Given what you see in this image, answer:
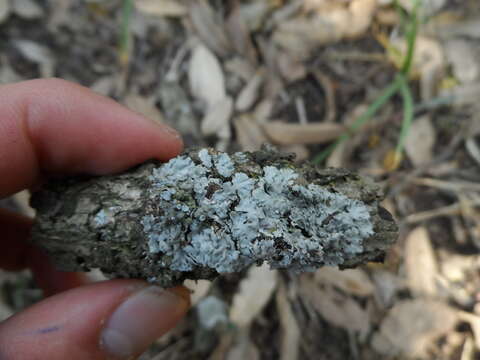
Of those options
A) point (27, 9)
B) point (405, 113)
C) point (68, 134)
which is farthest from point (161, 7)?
point (405, 113)

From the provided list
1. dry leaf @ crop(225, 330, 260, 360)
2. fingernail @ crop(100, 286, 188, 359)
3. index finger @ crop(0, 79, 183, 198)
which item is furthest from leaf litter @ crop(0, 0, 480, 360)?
index finger @ crop(0, 79, 183, 198)

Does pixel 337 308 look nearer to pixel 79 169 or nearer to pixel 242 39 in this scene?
pixel 79 169

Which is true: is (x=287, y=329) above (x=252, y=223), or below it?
below

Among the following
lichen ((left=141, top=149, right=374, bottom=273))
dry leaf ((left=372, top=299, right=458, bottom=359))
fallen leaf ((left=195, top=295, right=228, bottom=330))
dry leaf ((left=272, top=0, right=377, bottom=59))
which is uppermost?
dry leaf ((left=272, top=0, right=377, bottom=59))

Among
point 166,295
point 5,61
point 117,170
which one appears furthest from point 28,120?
point 5,61

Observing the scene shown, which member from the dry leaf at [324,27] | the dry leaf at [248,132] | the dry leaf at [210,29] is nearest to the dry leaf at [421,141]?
the dry leaf at [324,27]

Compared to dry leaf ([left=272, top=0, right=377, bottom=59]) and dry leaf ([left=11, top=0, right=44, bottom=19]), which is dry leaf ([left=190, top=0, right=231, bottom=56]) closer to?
dry leaf ([left=272, top=0, right=377, bottom=59])
